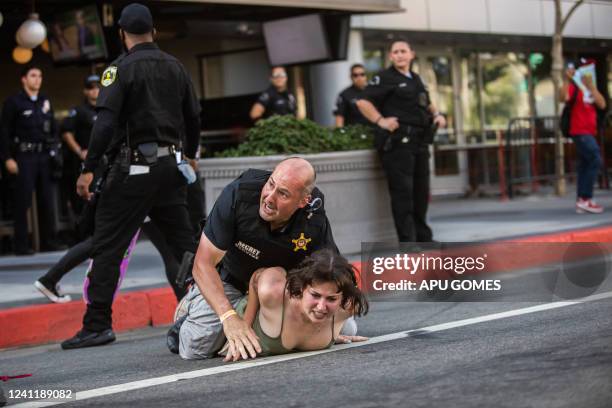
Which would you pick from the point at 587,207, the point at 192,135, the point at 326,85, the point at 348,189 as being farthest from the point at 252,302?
the point at 326,85

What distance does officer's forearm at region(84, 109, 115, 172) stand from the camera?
6.54 m

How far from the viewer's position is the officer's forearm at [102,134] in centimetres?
654

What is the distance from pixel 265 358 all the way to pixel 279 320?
0.20 meters

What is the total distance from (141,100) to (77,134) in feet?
18.4

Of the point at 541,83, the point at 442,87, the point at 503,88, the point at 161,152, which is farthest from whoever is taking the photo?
the point at 541,83

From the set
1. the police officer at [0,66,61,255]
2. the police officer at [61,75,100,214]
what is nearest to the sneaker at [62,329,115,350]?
the police officer at [61,75,100,214]

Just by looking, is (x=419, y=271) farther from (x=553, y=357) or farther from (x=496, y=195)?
(x=496, y=195)

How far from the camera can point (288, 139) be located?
10164 mm

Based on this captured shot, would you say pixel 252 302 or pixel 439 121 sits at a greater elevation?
pixel 439 121

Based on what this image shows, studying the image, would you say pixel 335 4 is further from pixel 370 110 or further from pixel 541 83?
pixel 541 83

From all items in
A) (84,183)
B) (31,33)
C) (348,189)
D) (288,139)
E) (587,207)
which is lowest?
(587,207)

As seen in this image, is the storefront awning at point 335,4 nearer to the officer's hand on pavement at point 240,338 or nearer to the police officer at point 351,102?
the police officer at point 351,102

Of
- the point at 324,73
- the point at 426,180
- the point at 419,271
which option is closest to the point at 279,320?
the point at 419,271

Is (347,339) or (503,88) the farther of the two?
(503,88)
